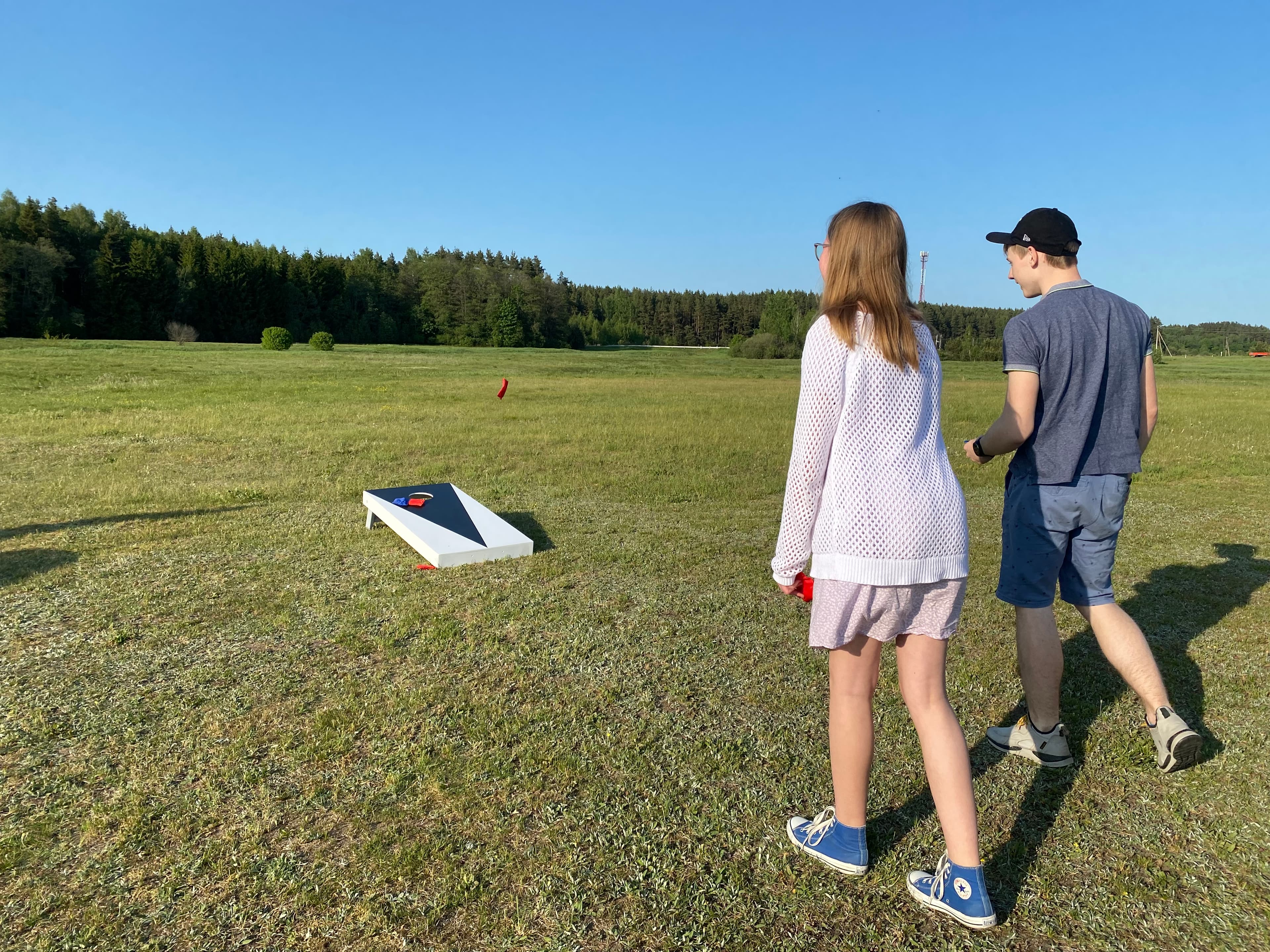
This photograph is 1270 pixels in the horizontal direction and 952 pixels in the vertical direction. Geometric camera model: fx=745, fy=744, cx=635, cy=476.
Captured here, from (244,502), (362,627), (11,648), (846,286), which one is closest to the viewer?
(846,286)

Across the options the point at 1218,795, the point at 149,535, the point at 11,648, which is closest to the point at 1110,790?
the point at 1218,795

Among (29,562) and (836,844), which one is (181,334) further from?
(836,844)

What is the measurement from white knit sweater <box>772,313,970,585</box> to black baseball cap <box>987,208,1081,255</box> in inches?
58.5

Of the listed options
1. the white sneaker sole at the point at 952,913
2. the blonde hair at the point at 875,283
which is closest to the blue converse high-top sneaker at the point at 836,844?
the white sneaker sole at the point at 952,913

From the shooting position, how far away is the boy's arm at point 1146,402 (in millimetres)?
3504

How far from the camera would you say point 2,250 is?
55.9 meters

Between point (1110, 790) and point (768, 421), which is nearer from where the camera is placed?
point (1110, 790)

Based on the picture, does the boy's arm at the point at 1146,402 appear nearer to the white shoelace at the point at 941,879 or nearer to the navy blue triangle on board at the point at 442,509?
the white shoelace at the point at 941,879

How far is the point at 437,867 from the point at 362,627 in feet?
9.00

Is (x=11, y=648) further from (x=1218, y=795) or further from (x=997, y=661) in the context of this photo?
(x=1218, y=795)

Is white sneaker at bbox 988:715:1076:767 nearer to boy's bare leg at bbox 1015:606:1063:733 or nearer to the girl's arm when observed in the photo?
boy's bare leg at bbox 1015:606:1063:733

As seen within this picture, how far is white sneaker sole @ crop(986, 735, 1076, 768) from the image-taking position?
363 cm

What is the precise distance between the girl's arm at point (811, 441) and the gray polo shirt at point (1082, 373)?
4.70 ft

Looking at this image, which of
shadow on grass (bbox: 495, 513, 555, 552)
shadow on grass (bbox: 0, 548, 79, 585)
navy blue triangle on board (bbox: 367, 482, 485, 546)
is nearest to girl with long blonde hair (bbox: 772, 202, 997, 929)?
navy blue triangle on board (bbox: 367, 482, 485, 546)
